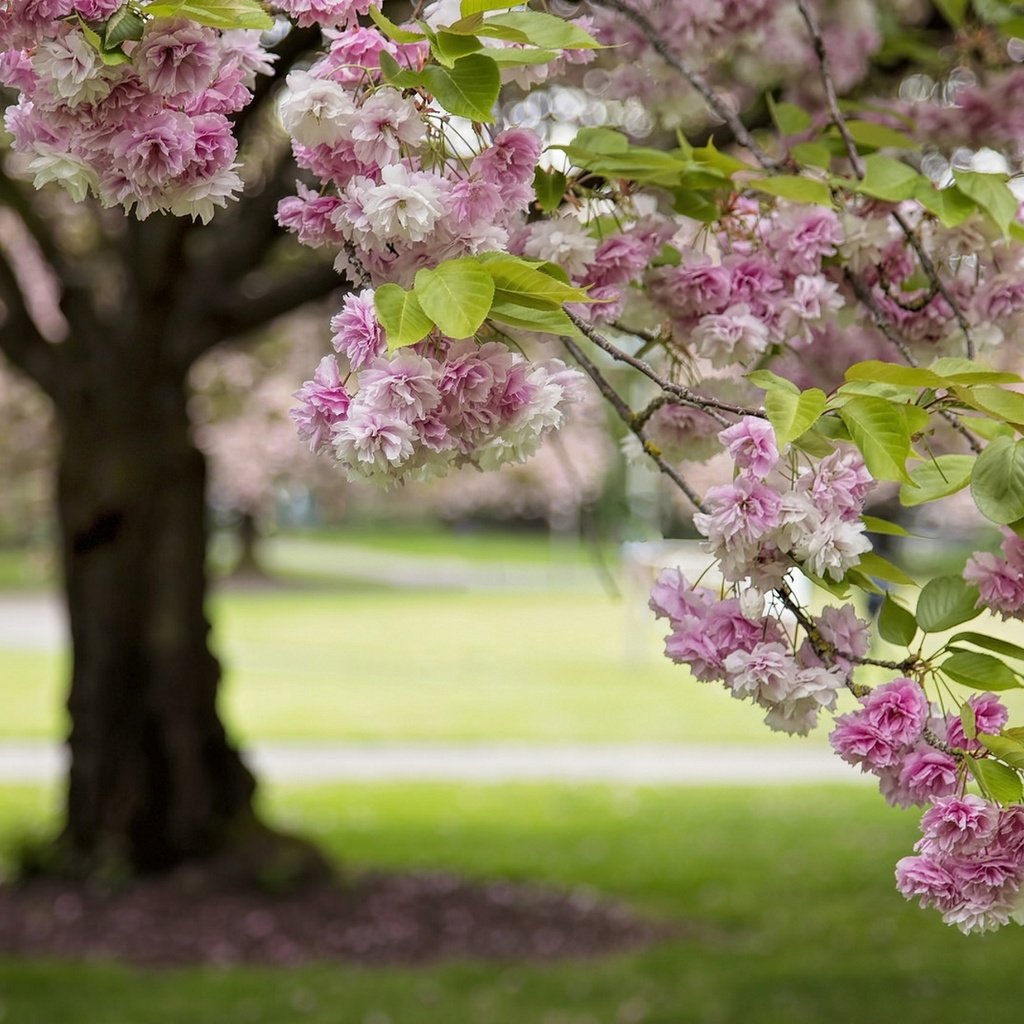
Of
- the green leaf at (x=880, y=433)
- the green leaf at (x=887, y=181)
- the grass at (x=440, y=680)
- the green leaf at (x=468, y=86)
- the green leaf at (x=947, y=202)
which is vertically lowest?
the grass at (x=440, y=680)

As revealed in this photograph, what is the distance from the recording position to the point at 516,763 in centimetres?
1167

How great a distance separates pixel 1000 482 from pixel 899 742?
1.08 ft

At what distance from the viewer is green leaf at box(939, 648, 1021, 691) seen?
1591 mm

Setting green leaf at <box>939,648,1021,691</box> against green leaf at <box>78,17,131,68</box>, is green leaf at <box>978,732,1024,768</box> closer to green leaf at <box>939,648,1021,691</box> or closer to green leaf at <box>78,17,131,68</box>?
green leaf at <box>939,648,1021,691</box>

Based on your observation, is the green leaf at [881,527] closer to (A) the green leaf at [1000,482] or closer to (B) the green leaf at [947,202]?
(A) the green leaf at [1000,482]

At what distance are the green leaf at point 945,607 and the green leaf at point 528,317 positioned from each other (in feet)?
1.86

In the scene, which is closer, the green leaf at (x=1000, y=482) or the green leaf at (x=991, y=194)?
the green leaf at (x=1000, y=482)

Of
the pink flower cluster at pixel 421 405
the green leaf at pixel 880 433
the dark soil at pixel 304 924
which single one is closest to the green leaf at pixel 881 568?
the green leaf at pixel 880 433

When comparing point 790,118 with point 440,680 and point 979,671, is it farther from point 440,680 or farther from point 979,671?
point 440,680

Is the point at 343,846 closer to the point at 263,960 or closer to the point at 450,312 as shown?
the point at 263,960

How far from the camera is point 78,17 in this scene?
141 centimetres

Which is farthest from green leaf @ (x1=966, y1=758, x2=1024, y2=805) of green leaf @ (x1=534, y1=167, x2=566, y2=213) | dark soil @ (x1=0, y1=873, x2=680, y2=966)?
dark soil @ (x1=0, y1=873, x2=680, y2=966)

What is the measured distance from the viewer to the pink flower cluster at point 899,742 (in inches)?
61.0

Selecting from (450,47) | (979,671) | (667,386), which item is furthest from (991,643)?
(450,47)
